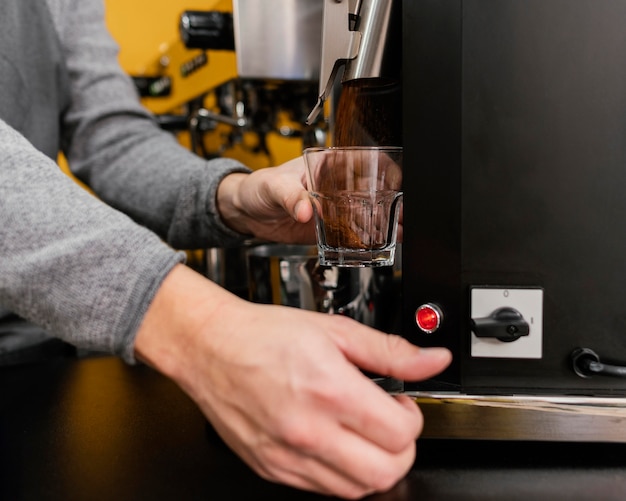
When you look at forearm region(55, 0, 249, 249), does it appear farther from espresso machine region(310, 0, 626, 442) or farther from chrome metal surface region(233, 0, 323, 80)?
espresso machine region(310, 0, 626, 442)

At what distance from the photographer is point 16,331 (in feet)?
2.37

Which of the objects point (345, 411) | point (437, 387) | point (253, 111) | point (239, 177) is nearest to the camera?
point (345, 411)

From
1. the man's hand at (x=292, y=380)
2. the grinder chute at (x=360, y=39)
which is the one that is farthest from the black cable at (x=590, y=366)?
the grinder chute at (x=360, y=39)

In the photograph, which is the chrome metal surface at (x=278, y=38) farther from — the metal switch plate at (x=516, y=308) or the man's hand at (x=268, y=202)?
the metal switch plate at (x=516, y=308)

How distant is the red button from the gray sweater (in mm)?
161

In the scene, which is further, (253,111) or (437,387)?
(253,111)

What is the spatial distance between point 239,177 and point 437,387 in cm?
37

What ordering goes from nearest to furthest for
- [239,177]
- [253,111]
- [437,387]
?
[437,387], [239,177], [253,111]

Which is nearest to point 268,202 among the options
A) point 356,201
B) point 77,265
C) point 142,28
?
point 356,201

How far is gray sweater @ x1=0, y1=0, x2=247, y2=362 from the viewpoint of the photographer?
13.4 inches

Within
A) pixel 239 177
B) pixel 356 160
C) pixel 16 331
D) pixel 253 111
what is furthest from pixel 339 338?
pixel 253 111

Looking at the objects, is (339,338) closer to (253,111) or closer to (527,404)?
(527,404)

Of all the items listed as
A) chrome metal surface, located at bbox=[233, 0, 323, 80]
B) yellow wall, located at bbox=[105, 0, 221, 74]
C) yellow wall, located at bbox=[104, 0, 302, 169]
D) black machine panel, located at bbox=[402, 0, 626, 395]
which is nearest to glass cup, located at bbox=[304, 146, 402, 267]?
black machine panel, located at bbox=[402, 0, 626, 395]

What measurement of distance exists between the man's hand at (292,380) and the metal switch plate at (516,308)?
7cm
